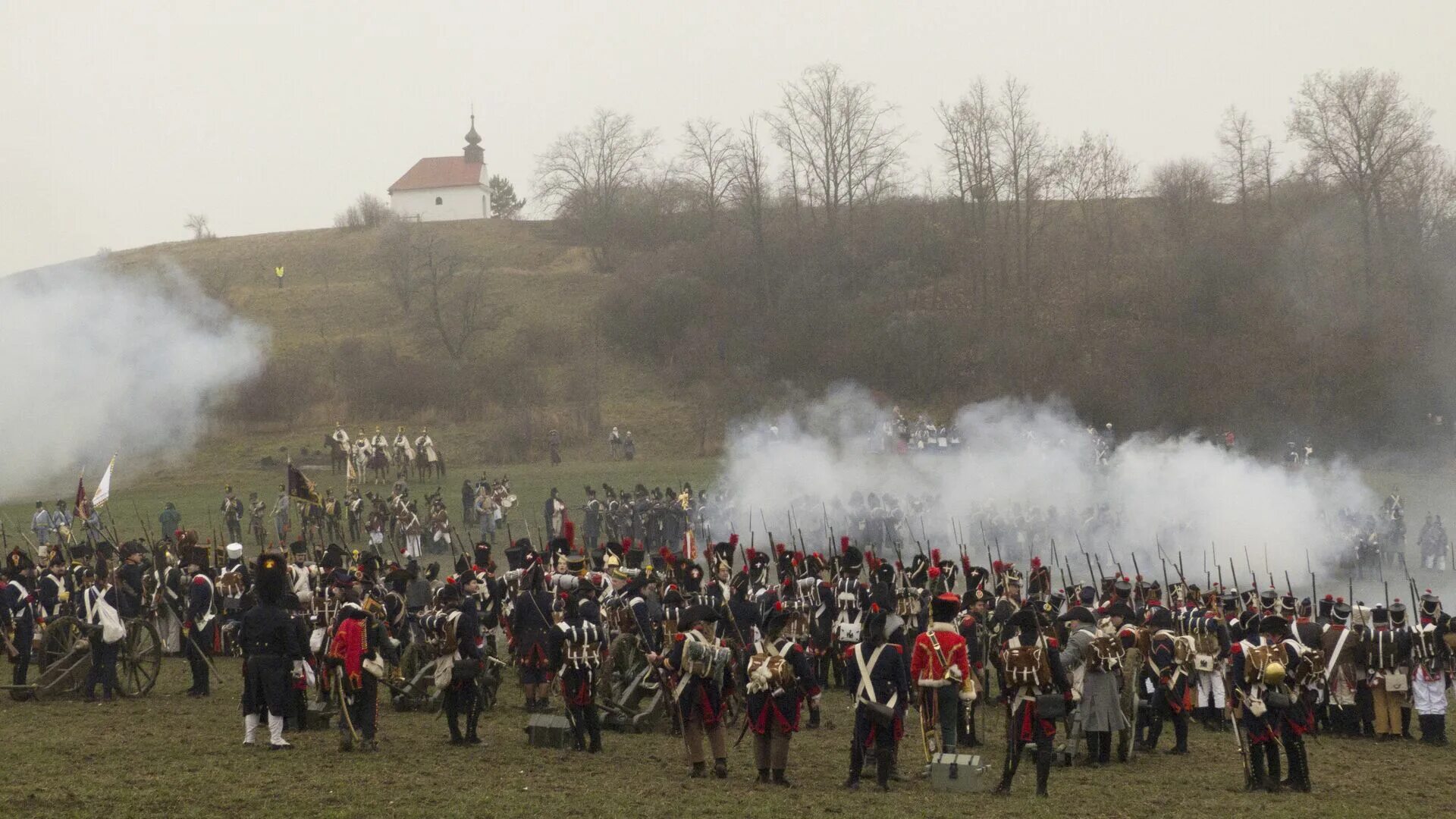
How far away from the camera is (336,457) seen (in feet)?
141

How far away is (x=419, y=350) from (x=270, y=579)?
5296 centimetres

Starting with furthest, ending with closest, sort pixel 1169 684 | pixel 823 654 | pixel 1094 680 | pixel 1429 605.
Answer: pixel 823 654, pixel 1429 605, pixel 1169 684, pixel 1094 680

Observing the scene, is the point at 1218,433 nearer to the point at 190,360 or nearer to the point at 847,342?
the point at 847,342

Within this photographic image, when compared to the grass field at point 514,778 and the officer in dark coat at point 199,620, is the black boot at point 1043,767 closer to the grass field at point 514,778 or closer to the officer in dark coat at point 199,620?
the grass field at point 514,778

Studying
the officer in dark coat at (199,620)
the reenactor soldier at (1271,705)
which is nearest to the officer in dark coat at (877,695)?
the reenactor soldier at (1271,705)

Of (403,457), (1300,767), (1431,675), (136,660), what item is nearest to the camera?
(1300,767)

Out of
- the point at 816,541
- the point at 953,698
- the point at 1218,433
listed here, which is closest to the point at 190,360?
the point at 816,541

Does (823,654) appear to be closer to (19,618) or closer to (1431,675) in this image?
(1431,675)

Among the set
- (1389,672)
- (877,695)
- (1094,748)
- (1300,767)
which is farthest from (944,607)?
(1389,672)

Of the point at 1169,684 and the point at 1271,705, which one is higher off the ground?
the point at 1271,705

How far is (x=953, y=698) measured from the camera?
38.1 feet

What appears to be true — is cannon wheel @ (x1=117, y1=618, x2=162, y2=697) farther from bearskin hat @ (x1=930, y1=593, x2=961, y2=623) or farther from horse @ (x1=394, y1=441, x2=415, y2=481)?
horse @ (x1=394, y1=441, x2=415, y2=481)

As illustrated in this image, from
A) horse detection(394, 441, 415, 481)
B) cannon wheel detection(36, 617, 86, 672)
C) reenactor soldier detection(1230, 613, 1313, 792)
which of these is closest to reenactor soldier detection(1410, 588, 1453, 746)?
reenactor soldier detection(1230, 613, 1313, 792)

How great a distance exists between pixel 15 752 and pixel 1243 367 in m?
46.3
